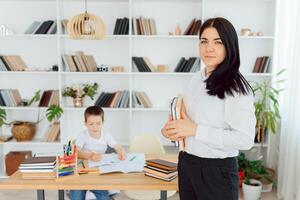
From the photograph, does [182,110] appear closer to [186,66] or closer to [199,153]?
[199,153]

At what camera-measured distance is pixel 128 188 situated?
1.99 m

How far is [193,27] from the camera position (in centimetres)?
393

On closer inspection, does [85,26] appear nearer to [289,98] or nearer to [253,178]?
[289,98]

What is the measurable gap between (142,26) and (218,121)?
2.62 m

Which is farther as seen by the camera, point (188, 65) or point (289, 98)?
point (188, 65)

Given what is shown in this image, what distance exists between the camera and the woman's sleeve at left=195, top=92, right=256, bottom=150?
1.47 m

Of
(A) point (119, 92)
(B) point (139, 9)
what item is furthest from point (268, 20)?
(A) point (119, 92)

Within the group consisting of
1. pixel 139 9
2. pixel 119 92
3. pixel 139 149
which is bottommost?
pixel 139 149

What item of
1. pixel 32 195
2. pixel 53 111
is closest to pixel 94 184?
pixel 32 195

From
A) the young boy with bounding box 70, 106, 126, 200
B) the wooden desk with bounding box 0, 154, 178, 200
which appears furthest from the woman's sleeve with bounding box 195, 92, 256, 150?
the young boy with bounding box 70, 106, 126, 200

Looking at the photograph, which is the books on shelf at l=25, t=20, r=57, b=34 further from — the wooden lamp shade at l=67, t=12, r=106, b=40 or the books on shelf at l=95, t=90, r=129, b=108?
the wooden lamp shade at l=67, t=12, r=106, b=40

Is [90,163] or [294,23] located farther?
[294,23]

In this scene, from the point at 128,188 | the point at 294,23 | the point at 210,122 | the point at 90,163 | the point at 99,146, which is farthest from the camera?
the point at 294,23

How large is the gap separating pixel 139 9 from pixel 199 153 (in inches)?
113
